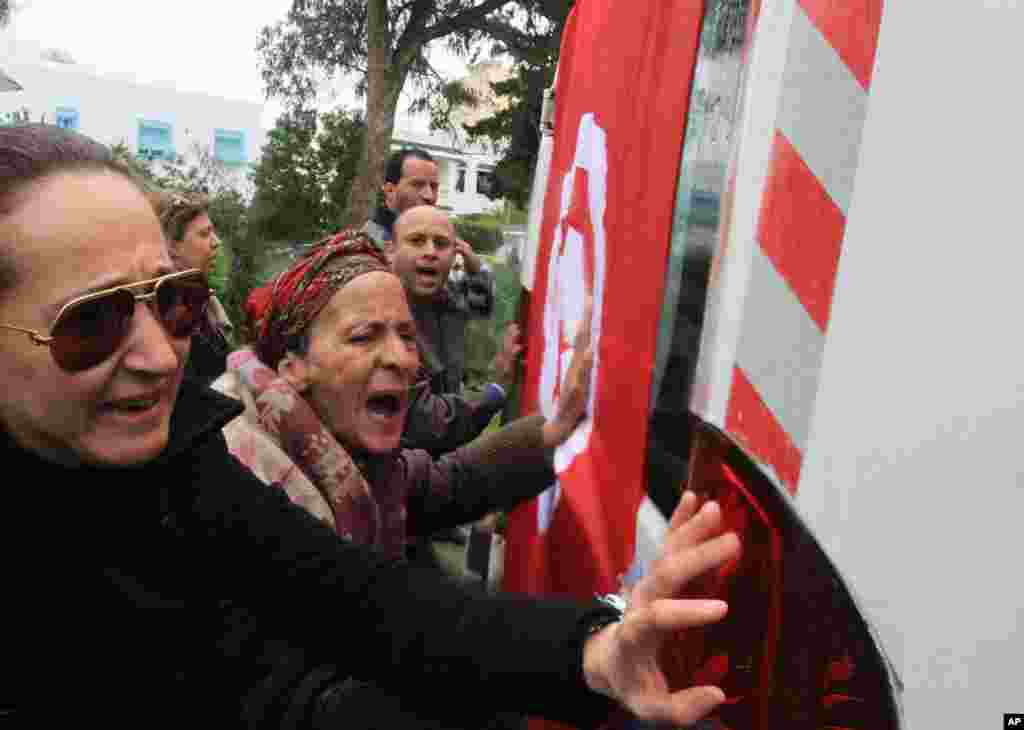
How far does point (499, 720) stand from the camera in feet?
7.16

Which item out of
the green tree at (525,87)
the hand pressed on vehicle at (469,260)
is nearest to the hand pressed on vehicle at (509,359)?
the hand pressed on vehicle at (469,260)

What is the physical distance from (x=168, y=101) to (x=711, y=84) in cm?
2844

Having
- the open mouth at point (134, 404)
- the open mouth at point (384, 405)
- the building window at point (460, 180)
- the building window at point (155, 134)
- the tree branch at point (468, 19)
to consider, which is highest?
the tree branch at point (468, 19)

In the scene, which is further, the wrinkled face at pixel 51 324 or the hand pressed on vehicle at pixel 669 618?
the wrinkled face at pixel 51 324

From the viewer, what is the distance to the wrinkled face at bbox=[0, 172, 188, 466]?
1.23m

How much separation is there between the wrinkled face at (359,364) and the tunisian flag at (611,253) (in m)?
0.33

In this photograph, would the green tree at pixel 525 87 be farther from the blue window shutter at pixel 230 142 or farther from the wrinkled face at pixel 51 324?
the wrinkled face at pixel 51 324

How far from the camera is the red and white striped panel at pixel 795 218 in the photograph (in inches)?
33.8

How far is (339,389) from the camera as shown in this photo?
7.52ft

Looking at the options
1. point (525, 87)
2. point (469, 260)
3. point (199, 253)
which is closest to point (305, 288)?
point (199, 253)

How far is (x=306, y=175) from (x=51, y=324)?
611 inches

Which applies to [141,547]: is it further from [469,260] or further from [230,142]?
[230,142]

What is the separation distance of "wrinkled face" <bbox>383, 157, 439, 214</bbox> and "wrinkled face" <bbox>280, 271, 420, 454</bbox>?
8.76ft

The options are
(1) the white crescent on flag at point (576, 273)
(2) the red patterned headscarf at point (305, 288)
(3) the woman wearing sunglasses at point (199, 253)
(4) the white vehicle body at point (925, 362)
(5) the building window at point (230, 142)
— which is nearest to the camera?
(4) the white vehicle body at point (925, 362)
